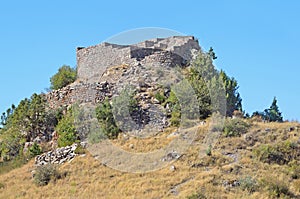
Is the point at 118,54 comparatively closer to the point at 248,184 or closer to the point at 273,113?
the point at 273,113

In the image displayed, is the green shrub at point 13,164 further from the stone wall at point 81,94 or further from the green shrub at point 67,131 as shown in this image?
the stone wall at point 81,94

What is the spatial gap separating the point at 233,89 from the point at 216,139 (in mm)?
7501

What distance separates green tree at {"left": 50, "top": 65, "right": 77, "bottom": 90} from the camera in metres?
46.3

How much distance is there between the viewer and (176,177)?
28.4m

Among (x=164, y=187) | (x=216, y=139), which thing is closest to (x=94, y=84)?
(x=216, y=139)

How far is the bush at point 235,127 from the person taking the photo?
33531 millimetres

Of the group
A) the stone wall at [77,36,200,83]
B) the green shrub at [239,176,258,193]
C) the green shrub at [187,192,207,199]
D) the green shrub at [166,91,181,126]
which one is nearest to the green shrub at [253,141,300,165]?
the green shrub at [239,176,258,193]

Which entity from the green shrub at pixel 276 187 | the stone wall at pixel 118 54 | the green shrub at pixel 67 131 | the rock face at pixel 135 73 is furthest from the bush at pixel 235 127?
the stone wall at pixel 118 54

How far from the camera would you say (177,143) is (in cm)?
3272

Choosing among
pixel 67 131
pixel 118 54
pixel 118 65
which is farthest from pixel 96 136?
pixel 118 54

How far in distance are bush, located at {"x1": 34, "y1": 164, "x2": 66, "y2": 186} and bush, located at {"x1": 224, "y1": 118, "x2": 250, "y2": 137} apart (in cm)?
985

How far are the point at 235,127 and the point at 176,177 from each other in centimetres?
703

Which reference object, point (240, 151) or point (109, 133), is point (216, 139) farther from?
point (109, 133)

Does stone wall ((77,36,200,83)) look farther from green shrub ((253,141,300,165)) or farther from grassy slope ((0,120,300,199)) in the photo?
green shrub ((253,141,300,165))
